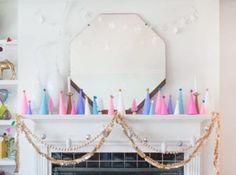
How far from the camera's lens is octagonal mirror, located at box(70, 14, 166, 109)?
305cm

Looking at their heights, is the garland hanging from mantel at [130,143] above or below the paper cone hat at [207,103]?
below

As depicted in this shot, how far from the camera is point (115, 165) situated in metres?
3.09

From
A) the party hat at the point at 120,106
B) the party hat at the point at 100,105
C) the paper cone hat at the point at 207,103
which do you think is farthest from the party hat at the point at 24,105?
the paper cone hat at the point at 207,103

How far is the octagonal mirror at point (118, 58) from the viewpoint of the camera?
3.05m

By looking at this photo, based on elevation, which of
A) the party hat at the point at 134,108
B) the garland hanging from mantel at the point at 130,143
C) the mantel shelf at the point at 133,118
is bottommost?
the garland hanging from mantel at the point at 130,143

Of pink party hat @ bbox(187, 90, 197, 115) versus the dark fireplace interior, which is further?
the dark fireplace interior

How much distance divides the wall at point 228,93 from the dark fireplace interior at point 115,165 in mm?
460

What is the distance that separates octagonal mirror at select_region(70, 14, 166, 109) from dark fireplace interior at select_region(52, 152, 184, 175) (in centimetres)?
44

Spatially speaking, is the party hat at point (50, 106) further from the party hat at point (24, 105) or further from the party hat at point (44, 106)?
the party hat at point (24, 105)

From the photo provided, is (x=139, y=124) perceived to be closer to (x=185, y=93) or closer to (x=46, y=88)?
(x=185, y=93)

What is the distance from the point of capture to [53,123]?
3.07 m

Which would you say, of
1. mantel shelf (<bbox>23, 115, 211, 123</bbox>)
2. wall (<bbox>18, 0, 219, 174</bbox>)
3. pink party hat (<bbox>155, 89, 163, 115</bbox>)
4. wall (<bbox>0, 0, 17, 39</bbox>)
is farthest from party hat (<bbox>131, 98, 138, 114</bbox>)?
wall (<bbox>0, 0, 17, 39</bbox>)

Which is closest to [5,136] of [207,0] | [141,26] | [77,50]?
[77,50]

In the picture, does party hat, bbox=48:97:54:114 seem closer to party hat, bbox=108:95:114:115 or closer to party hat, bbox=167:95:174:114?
party hat, bbox=108:95:114:115
